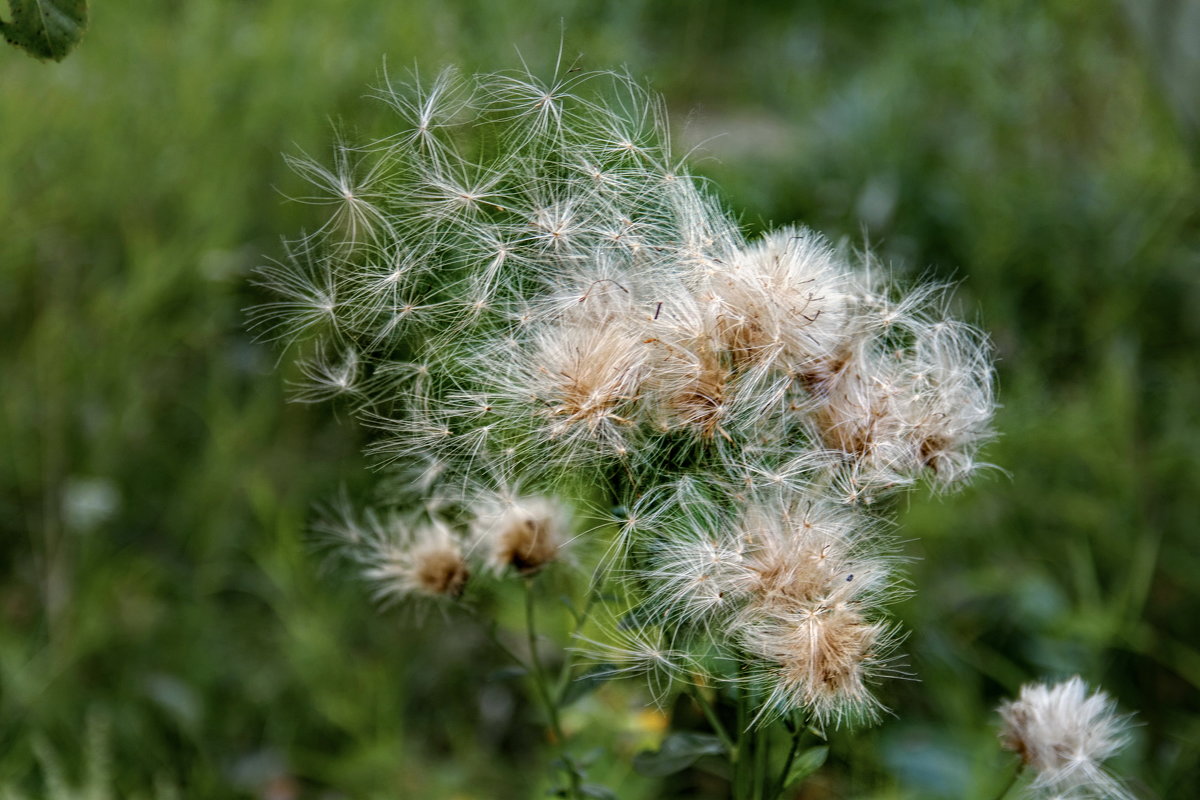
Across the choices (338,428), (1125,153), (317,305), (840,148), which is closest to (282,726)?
→ (338,428)

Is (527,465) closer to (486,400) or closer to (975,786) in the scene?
Result: (486,400)

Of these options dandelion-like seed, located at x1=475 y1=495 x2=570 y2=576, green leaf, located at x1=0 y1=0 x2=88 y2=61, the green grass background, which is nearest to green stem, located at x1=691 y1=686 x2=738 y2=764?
dandelion-like seed, located at x1=475 y1=495 x2=570 y2=576

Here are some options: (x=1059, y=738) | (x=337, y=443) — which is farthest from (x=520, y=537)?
(x=337, y=443)

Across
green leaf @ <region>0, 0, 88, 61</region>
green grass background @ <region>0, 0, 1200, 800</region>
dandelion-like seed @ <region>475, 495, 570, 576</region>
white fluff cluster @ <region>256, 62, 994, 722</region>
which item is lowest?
green grass background @ <region>0, 0, 1200, 800</region>

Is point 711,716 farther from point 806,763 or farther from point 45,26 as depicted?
point 45,26

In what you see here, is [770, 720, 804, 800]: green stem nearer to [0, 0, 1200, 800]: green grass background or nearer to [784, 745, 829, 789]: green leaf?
[784, 745, 829, 789]: green leaf

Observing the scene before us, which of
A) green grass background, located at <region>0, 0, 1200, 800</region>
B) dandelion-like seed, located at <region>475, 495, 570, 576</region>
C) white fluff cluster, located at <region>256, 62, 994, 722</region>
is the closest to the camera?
white fluff cluster, located at <region>256, 62, 994, 722</region>
